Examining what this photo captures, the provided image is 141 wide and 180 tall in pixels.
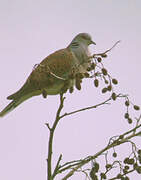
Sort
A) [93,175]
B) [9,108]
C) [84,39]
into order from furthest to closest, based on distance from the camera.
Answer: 1. [84,39]
2. [9,108]
3. [93,175]

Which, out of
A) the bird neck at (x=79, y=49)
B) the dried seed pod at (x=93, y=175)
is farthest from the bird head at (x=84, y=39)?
the dried seed pod at (x=93, y=175)

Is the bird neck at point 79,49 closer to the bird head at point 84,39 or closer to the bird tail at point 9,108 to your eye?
the bird head at point 84,39

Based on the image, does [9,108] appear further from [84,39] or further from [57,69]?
[84,39]

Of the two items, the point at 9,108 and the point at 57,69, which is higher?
the point at 57,69

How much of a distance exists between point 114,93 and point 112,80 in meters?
0.09

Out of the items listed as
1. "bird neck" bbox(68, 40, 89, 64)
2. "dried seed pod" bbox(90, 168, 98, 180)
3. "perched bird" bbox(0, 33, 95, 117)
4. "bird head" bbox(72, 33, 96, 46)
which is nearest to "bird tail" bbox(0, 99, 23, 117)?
"perched bird" bbox(0, 33, 95, 117)

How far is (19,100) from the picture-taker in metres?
3.64

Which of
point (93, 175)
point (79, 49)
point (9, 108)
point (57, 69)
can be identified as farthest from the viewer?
point (79, 49)

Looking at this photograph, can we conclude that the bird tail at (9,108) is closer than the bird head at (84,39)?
Yes

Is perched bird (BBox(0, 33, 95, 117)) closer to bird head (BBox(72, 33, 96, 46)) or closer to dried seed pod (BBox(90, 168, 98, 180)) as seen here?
bird head (BBox(72, 33, 96, 46))

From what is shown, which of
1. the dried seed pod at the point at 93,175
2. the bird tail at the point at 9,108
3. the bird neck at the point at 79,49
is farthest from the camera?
the bird neck at the point at 79,49

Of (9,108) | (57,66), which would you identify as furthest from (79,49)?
(9,108)

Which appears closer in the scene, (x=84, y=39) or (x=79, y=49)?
(x=79, y=49)

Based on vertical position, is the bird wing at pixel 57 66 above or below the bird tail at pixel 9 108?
above
